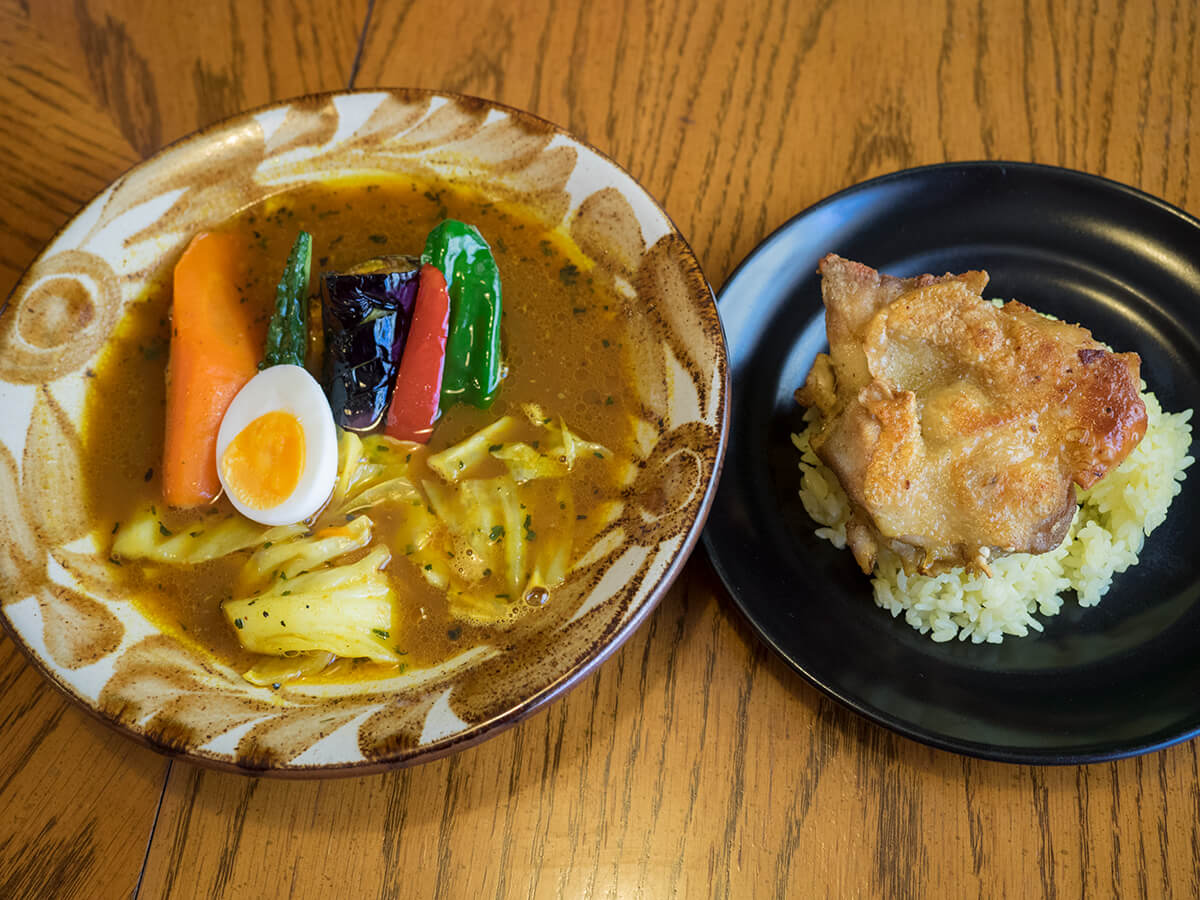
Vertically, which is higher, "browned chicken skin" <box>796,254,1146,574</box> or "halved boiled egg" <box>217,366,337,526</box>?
"browned chicken skin" <box>796,254,1146,574</box>

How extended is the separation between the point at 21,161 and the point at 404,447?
5.38ft

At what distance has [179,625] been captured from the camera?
1828 mm

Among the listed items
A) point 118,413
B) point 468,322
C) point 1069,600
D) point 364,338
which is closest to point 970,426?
point 1069,600

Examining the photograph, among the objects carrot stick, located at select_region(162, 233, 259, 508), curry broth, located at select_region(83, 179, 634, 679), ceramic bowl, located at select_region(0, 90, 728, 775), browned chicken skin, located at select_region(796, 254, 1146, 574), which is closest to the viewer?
ceramic bowl, located at select_region(0, 90, 728, 775)

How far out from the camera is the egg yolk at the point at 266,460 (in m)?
1.94

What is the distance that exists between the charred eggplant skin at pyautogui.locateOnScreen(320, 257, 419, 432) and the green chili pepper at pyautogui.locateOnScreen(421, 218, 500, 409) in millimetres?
89

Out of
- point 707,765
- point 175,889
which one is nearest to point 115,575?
point 175,889

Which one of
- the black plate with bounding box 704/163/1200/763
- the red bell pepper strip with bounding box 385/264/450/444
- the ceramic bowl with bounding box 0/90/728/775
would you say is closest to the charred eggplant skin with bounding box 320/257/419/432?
the red bell pepper strip with bounding box 385/264/450/444

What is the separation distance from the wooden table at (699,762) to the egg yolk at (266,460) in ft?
2.00

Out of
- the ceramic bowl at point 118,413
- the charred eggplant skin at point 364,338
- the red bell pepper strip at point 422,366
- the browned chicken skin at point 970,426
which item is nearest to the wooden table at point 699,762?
the ceramic bowl at point 118,413

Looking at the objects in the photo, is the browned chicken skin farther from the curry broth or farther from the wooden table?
the curry broth

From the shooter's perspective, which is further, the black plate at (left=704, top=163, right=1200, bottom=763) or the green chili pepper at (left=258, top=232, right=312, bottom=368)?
the green chili pepper at (left=258, top=232, right=312, bottom=368)

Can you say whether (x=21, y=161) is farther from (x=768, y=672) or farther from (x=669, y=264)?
(x=768, y=672)

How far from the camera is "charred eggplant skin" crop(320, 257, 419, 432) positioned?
6.59 ft
